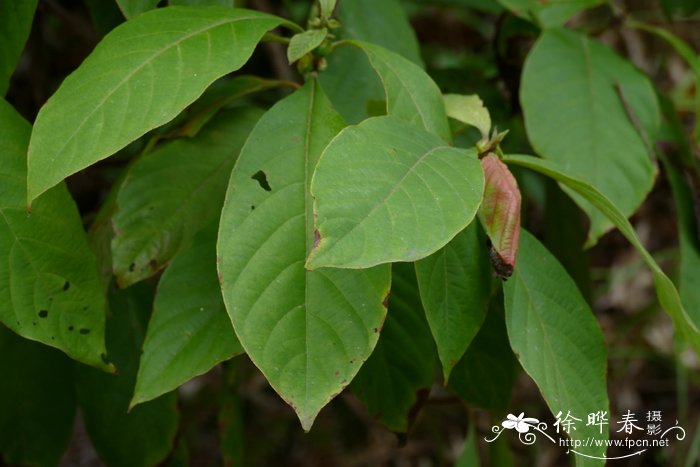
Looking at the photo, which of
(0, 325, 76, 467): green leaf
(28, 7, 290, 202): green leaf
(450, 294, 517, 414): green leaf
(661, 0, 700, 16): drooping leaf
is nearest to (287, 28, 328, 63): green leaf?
(28, 7, 290, 202): green leaf

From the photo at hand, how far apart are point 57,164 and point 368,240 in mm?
336

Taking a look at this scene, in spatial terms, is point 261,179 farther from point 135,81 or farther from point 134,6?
point 134,6

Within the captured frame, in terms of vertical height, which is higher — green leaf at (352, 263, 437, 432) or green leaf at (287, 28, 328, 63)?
green leaf at (287, 28, 328, 63)

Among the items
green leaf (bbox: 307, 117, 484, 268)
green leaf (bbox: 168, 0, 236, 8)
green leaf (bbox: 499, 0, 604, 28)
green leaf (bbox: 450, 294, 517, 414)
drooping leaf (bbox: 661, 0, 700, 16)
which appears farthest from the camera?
drooping leaf (bbox: 661, 0, 700, 16)

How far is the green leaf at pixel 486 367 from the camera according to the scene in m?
1.21

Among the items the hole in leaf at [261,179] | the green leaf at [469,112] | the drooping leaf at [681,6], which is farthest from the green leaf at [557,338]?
the drooping leaf at [681,6]

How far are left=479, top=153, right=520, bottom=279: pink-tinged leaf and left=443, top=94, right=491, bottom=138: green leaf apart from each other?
0.45 ft

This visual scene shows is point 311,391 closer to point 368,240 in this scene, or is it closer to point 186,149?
point 368,240

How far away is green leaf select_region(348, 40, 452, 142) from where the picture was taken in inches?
39.6

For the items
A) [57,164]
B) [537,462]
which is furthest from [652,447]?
[57,164]

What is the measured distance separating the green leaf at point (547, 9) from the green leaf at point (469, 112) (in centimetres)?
40

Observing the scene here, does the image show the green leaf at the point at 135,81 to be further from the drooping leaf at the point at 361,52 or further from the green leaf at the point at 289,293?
the drooping leaf at the point at 361,52

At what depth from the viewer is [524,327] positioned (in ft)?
3.26

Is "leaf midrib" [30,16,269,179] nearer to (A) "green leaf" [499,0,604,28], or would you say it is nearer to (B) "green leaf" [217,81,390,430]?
(B) "green leaf" [217,81,390,430]
